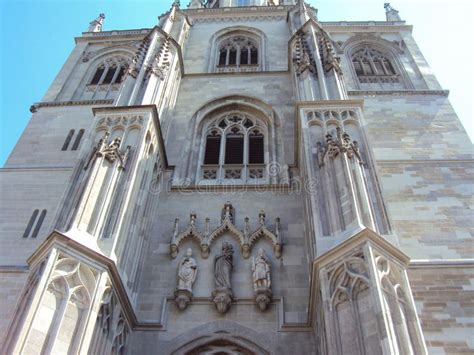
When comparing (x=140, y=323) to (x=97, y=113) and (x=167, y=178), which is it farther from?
(x=97, y=113)

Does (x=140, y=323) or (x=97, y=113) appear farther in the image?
(x=97, y=113)

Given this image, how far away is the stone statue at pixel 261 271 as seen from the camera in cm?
977

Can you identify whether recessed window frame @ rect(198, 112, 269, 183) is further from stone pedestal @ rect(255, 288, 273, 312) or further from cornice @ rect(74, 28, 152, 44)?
cornice @ rect(74, 28, 152, 44)

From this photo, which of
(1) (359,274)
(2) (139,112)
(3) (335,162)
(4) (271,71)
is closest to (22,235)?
(2) (139,112)

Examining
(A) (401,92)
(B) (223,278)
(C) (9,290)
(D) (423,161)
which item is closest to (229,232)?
(B) (223,278)

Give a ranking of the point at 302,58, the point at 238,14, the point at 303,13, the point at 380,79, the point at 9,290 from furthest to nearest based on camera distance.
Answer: the point at 238,14 → the point at 303,13 → the point at 380,79 → the point at 302,58 → the point at 9,290

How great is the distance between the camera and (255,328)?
9297 millimetres

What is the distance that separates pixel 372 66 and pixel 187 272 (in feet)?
38.4

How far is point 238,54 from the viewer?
64.8 ft

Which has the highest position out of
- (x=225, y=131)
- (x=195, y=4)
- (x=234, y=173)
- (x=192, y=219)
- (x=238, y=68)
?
(x=195, y=4)

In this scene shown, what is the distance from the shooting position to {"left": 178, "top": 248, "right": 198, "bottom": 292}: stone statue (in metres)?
9.91

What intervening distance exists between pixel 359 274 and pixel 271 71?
35.5 feet

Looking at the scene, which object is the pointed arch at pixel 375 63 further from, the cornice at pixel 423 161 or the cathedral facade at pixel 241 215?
the cornice at pixel 423 161

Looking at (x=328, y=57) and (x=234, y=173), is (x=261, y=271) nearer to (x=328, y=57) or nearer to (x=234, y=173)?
→ (x=234, y=173)
